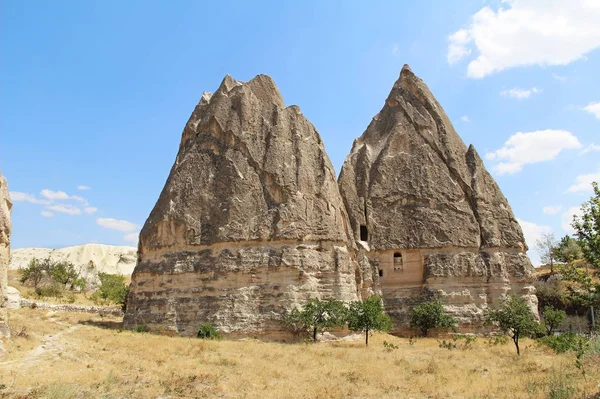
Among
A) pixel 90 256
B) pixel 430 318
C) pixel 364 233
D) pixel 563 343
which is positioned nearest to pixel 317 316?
pixel 430 318

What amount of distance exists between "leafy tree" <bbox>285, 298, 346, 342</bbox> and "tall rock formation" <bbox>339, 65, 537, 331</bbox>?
23.6 ft

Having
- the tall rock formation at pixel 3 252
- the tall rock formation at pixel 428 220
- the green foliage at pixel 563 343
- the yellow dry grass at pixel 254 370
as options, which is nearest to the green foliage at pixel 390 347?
the yellow dry grass at pixel 254 370

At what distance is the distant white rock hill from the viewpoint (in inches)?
4525

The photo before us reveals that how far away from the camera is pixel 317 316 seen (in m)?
26.2

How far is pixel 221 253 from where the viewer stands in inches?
1144

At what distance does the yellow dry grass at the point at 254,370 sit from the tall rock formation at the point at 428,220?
8.37 metres

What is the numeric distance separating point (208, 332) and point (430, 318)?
14549mm

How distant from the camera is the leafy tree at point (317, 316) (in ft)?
85.8

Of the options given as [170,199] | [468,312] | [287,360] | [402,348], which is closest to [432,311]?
[468,312]

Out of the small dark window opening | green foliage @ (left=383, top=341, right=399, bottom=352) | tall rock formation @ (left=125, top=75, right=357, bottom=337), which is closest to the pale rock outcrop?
tall rock formation @ (left=125, top=75, right=357, bottom=337)

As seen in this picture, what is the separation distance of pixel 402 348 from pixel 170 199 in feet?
58.7

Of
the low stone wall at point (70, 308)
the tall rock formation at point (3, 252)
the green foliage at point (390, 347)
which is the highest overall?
the tall rock formation at point (3, 252)

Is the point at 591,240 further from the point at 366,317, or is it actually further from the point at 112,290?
the point at 112,290

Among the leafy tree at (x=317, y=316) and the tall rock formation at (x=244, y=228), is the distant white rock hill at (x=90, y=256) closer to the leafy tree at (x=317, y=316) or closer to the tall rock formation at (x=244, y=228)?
the tall rock formation at (x=244, y=228)
